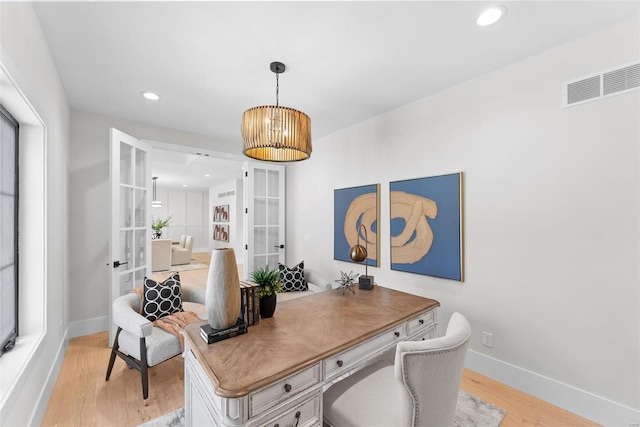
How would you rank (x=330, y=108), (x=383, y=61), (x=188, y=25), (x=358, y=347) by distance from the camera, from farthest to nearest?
(x=330, y=108) → (x=383, y=61) → (x=188, y=25) → (x=358, y=347)

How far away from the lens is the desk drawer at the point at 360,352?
1.26 m

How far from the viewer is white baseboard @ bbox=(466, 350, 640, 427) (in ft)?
5.68

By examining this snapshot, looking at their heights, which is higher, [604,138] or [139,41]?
[139,41]

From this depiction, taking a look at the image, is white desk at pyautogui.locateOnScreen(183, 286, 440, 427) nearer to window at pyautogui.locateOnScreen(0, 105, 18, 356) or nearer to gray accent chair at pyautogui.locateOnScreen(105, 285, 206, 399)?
gray accent chair at pyautogui.locateOnScreen(105, 285, 206, 399)

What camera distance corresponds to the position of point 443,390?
1.09m

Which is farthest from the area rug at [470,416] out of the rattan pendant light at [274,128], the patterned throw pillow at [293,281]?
the rattan pendant light at [274,128]

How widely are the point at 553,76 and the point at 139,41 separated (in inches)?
119

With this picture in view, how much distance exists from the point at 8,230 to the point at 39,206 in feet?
0.81

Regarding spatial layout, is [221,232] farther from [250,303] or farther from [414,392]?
[414,392]

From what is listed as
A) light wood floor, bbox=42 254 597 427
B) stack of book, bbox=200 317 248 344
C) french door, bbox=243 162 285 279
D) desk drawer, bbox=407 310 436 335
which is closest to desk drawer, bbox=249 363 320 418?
stack of book, bbox=200 317 248 344

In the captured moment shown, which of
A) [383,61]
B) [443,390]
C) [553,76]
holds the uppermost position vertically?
[383,61]

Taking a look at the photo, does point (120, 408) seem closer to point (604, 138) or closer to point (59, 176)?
point (59, 176)

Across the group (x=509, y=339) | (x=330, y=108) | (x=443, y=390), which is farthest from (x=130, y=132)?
(x=509, y=339)

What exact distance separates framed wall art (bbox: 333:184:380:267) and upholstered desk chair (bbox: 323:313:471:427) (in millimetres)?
1756
